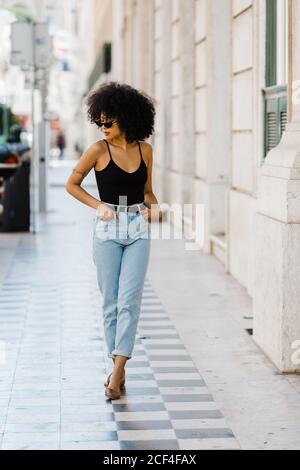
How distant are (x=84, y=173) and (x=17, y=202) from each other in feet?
37.9

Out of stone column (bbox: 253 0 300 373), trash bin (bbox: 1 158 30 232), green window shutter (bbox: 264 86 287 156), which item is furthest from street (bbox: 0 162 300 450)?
trash bin (bbox: 1 158 30 232)

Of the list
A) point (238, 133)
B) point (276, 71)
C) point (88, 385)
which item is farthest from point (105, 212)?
point (238, 133)

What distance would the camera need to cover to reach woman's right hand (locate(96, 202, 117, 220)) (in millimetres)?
7098

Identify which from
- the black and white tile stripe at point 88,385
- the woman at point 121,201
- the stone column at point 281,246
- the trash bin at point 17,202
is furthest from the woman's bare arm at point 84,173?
the trash bin at point 17,202

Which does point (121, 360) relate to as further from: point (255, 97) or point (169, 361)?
point (255, 97)

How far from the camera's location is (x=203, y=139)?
17.0 metres

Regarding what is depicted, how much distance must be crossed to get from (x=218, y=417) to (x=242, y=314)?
3828mm

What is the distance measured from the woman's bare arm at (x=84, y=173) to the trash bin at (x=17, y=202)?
37.0 feet

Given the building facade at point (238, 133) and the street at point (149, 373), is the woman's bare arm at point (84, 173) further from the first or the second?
the building facade at point (238, 133)

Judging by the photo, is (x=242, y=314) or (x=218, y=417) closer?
(x=218, y=417)

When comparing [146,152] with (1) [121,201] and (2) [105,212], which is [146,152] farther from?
(2) [105,212]

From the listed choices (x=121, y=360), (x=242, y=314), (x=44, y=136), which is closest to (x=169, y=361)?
(x=121, y=360)

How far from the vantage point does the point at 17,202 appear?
1877 centimetres

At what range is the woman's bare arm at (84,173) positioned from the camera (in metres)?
7.24
